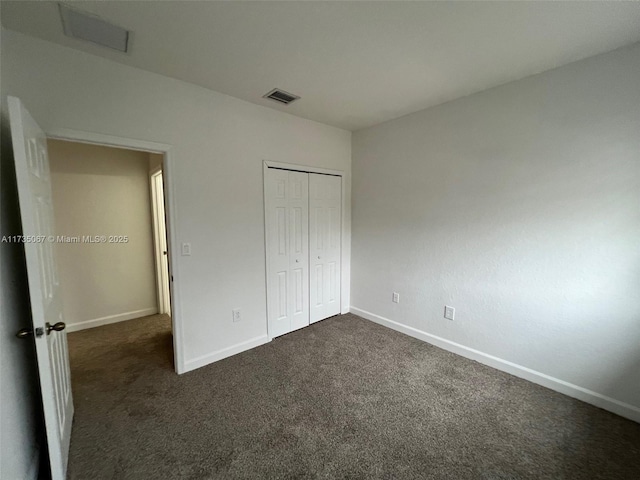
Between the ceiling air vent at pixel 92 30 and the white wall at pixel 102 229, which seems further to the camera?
the white wall at pixel 102 229

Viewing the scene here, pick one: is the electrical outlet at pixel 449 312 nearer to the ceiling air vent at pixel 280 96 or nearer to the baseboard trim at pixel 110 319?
the ceiling air vent at pixel 280 96

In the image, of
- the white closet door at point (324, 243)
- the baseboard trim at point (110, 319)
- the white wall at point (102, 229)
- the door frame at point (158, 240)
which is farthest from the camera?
the door frame at point (158, 240)

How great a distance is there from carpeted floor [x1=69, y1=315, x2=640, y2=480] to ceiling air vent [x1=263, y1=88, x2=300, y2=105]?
2550 millimetres

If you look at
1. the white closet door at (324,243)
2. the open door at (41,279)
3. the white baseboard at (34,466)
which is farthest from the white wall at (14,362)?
the white closet door at (324,243)

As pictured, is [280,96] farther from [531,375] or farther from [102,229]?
[531,375]

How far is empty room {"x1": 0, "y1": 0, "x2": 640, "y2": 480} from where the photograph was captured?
4.88 ft

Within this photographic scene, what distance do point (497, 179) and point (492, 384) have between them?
1.78 metres

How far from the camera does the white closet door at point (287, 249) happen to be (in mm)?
2934

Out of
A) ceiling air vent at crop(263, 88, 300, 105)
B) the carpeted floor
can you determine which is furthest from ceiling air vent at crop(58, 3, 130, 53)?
the carpeted floor

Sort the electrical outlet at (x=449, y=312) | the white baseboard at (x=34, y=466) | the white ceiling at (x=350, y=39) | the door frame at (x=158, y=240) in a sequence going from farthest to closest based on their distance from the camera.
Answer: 1. the door frame at (x=158, y=240)
2. the electrical outlet at (x=449, y=312)
3. the white ceiling at (x=350, y=39)
4. the white baseboard at (x=34, y=466)

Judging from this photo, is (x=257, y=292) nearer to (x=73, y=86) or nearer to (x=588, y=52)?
(x=73, y=86)

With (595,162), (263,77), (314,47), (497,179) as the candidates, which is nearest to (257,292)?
(263,77)

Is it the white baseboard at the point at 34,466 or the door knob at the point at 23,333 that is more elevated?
the door knob at the point at 23,333

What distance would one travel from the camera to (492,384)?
88.1 inches
